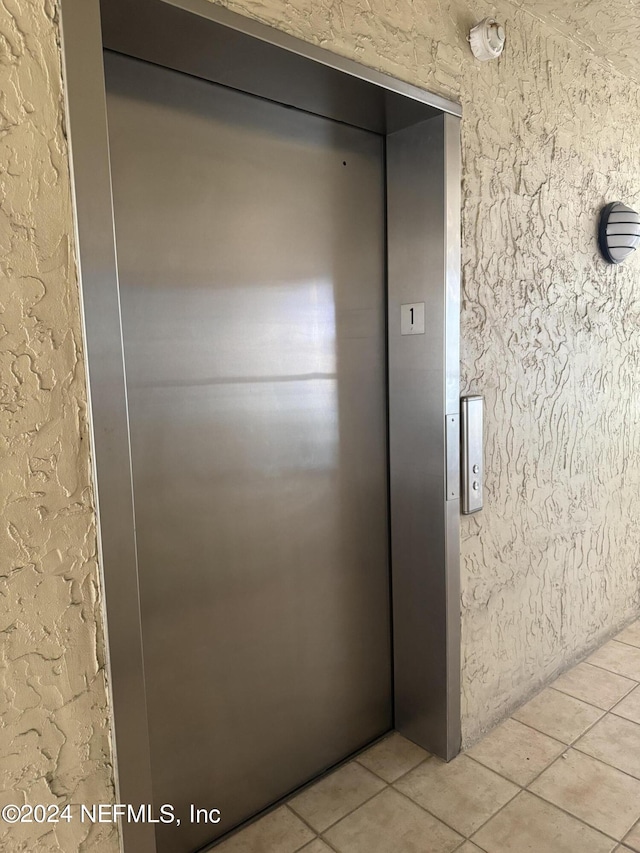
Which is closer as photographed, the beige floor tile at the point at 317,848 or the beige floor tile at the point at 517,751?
the beige floor tile at the point at 317,848

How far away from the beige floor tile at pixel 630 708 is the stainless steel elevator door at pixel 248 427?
1.00 metres

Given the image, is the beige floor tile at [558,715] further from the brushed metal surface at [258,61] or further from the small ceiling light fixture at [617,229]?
the brushed metal surface at [258,61]

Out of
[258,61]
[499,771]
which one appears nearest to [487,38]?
[258,61]

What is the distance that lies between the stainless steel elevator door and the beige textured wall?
386mm

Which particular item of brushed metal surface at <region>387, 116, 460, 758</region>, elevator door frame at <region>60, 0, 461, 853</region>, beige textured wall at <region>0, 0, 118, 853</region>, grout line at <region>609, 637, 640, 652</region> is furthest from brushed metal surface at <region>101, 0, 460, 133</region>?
grout line at <region>609, 637, 640, 652</region>

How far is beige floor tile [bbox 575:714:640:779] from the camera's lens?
1.99m

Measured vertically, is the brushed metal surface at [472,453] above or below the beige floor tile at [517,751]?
above

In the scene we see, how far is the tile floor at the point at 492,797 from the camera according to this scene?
169 centimetres

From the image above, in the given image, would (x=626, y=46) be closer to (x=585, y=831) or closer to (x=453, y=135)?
(x=453, y=135)

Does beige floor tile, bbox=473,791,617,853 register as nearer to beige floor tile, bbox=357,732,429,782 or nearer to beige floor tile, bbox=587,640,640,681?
beige floor tile, bbox=357,732,429,782

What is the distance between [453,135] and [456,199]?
7.3 inches

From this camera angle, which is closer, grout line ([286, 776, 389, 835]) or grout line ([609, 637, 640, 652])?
grout line ([286, 776, 389, 835])

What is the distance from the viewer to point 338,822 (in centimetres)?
177

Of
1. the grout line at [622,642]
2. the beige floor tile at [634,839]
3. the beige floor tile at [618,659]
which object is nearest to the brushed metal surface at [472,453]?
the beige floor tile at [634,839]
